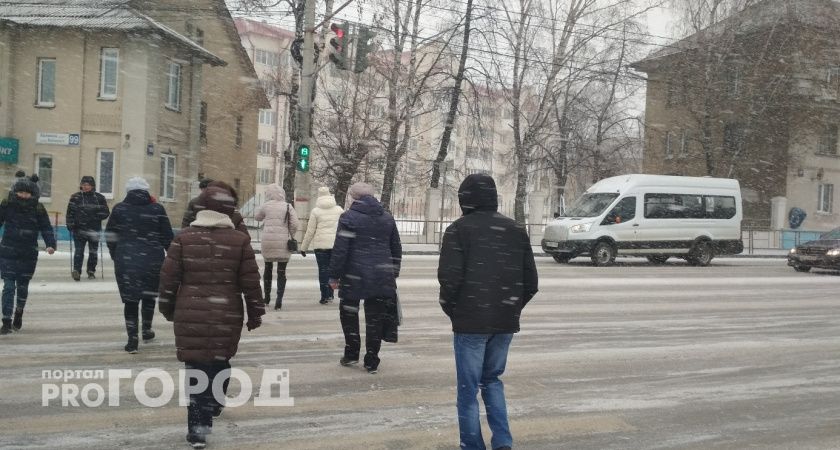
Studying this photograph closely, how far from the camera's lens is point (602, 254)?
2136 cm

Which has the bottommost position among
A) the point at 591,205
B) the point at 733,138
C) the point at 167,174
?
the point at 591,205

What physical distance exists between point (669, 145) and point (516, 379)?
4242cm

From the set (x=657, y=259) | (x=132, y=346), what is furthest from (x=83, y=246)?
(x=657, y=259)

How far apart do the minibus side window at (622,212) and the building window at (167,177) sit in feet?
55.1

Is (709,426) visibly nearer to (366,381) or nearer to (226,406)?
(366,381)

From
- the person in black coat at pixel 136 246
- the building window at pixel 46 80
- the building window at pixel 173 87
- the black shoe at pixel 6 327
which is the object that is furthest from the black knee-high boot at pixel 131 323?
the building window at pixel 173 87

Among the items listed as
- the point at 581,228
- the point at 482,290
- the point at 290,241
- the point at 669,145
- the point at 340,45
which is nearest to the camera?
the point at 482,290

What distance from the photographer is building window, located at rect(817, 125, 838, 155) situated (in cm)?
4212

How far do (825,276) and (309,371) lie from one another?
58.0 feet

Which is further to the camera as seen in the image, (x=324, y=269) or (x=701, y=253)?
(x=701, y=253)

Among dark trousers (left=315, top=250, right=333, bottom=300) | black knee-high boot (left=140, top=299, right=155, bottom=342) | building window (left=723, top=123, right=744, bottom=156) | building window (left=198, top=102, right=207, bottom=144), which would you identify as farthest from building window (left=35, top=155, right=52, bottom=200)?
building window (left=723, top=123, right=744, bottom=156)

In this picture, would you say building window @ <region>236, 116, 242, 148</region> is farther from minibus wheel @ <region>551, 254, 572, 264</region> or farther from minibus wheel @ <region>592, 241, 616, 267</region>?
minibus wheel @ <region>592, 241, 616, 267</region>

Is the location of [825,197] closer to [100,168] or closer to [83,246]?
[100,168]

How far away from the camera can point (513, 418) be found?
5707mm
